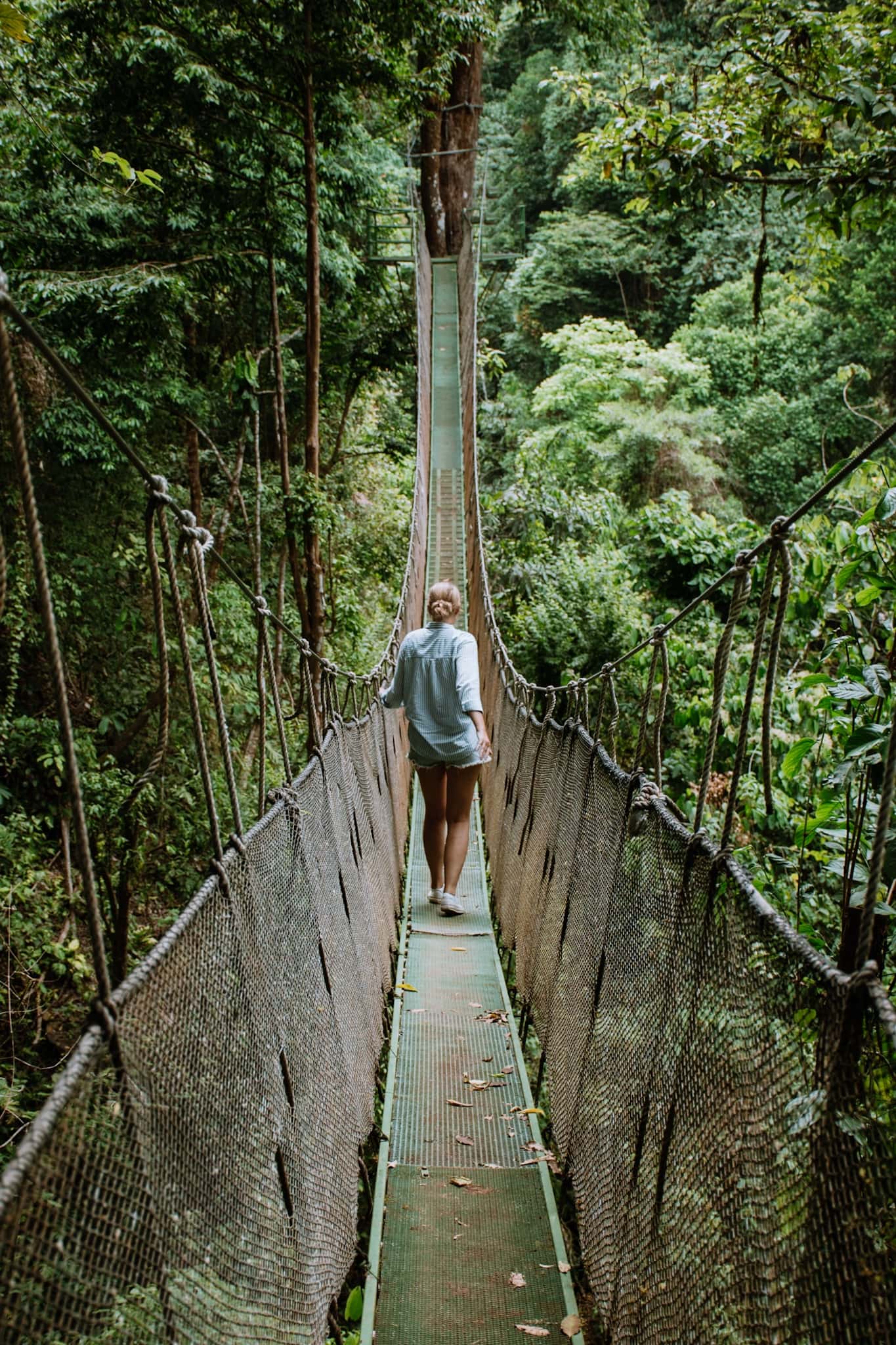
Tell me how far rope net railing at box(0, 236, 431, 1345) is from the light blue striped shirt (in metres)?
0.87

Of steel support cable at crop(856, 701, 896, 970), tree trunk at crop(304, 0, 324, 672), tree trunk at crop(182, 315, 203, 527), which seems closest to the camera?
steel support cable at crop(856, 701, 896, 970)

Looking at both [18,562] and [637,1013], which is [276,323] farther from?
[637,1013]

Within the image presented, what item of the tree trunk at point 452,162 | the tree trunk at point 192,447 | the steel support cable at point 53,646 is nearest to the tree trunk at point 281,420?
the tree trunk at point 192,447

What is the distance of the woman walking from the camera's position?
9.13ft

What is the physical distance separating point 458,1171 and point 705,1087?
45.0 inches

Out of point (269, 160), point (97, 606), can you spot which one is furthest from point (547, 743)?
point (269, 160)

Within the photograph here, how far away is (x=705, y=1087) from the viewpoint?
96 cm

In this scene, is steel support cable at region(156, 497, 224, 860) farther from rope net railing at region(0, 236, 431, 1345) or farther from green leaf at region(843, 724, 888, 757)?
green leaf at region(843, 724, 888, 757)

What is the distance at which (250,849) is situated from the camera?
1.18m

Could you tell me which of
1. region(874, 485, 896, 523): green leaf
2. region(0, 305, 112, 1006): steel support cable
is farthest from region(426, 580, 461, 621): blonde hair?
region(0, 305, 112, 1006): steel support cable

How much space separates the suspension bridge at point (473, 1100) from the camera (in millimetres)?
651

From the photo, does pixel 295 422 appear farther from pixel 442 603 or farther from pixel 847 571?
pixel 847 571

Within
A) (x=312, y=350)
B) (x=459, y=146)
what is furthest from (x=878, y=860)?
(x=459, y=146)

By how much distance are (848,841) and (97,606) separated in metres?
3.88
